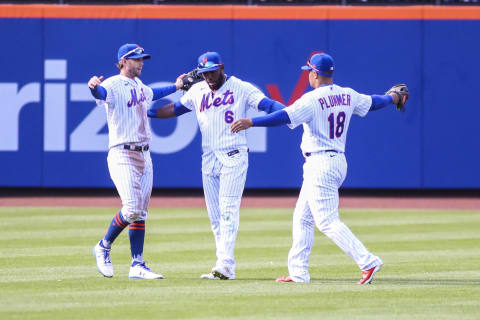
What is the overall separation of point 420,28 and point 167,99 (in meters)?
4.62

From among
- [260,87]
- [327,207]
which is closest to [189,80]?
[327,207]

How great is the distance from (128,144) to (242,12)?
8821 millimetres

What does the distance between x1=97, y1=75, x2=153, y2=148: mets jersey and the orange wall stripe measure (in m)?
8.46

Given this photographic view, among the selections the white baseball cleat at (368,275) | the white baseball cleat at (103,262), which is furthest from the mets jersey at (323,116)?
the white baseball cleat at (103,262)

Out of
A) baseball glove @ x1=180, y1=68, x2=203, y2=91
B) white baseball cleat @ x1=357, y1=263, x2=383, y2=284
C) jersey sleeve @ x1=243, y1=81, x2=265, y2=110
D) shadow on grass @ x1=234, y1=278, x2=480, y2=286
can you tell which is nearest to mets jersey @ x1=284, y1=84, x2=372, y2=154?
jersey sleeve @ x1=243, y1=81, x2=265, y2=110

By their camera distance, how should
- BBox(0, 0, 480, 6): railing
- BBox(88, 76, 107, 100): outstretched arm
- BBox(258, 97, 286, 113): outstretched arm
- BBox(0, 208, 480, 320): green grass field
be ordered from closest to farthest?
BBox(0, 208, 480, 320): green grass field → BBox(88, 76, 107, 100): outstretched arm → BBox(258, 97, 286, 113): outstretched arm → BBox(0, 0, 480, 6): railing

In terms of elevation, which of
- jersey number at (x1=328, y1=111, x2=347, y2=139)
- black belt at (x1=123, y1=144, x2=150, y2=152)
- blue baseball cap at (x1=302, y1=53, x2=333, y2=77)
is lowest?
black belt at (x1=123, y1=144, x2=150, y2=152)

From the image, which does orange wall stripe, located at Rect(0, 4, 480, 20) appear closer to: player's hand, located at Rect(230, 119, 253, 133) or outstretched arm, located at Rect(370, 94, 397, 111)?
outstretched arm, located at Rect(370, 94, 397, 111)

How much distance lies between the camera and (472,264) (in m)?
9.41

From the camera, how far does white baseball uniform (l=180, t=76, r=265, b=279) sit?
841 centimetres

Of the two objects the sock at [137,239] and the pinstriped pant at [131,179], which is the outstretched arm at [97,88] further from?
the sock at [137,239]

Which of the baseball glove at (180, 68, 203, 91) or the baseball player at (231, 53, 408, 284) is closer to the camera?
the baseball player at (231, 53, 408, 284)

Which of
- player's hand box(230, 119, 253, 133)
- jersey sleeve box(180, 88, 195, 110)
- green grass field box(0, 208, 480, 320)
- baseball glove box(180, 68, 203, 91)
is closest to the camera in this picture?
green grass field box(0, 208, 480, 320)

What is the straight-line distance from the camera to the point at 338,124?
805cm
